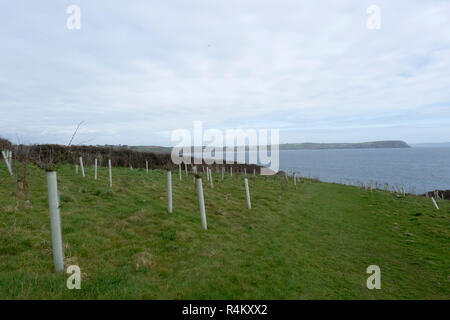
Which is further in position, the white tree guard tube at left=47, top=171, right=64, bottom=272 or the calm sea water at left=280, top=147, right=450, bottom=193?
the calm sea water at left=280, top=147, right=450, bottom=193

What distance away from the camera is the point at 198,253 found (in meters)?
5.90

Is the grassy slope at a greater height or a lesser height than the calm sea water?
greater

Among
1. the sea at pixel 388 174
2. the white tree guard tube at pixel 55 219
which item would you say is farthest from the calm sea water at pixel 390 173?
the white tree guard tube at pixel 55 219

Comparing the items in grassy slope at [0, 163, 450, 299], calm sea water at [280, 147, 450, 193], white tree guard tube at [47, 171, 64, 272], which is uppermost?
white tree guard tube at [47, 171, 64, 272]

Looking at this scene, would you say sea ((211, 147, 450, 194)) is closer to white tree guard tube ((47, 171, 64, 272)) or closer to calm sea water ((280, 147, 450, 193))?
calm sea water ((280, 147, 450, 193))

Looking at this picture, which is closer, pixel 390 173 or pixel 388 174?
pixel 388 174

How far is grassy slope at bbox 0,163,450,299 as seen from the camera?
4.23m

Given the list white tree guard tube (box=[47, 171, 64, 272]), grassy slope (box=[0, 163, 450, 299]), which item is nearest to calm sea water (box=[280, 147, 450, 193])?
grassy slope (box=[0, 163, 450, 299])

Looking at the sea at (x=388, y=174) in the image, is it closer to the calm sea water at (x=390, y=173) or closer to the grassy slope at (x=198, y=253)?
the calm sea water at (x=390, y=173)

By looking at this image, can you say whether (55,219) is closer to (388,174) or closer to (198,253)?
(198,253)

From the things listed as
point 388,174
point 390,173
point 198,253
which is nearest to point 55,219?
point 198,253
